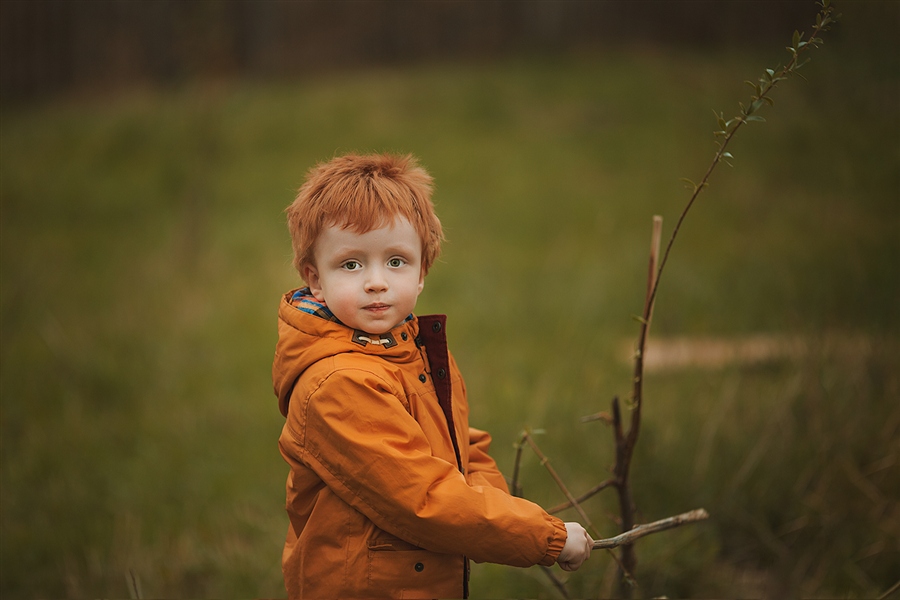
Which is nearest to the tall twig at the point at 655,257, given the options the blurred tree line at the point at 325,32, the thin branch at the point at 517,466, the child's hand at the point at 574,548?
the thin branch at the point at 517,466

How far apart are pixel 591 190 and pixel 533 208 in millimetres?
768

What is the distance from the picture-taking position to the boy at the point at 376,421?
133cm

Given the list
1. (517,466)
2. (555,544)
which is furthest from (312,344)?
(517,466)

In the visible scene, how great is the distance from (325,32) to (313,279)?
12.1 m

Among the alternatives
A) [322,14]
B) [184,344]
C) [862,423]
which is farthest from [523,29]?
[862,423]

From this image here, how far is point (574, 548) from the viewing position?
1.36 m

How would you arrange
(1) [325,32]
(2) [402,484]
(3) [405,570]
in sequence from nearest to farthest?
(2) [402,484]
(3) [405,570]
(1) [325,32]

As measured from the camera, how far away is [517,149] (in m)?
8.85

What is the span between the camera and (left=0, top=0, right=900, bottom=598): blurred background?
9.16 feet

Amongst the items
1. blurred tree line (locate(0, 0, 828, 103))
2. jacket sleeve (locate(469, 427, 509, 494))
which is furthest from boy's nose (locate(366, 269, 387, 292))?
blurred tree line (locate(0, 0, 828, 103))

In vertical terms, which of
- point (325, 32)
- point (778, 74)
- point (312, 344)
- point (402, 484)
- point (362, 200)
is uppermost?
point (325, 32)

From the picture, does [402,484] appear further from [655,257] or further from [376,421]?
[655,257]

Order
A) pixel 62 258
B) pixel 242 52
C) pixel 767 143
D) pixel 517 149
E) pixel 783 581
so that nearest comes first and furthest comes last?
1. pixel 783 581
2. pixel 62 258
3. pixel 767 143
4. pixel 517 149
5. pixel 242 52

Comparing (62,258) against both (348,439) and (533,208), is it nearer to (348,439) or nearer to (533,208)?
(533,208)
